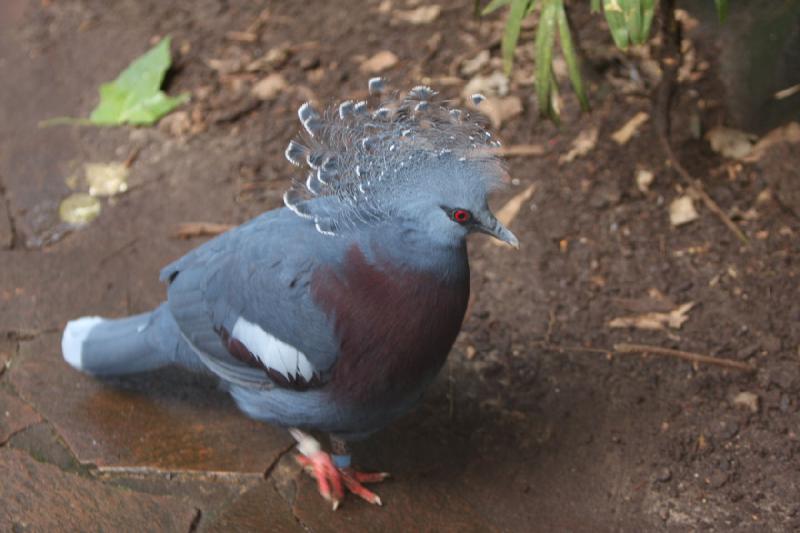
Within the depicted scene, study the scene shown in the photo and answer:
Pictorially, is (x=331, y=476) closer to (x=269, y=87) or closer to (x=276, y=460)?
(x=276, y=460)

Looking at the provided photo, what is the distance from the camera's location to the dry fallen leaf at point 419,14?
175 inches

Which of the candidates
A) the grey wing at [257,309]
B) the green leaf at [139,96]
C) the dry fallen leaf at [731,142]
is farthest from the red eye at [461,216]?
the green leaf at [139,96]

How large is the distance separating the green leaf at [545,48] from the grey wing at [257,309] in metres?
1.10

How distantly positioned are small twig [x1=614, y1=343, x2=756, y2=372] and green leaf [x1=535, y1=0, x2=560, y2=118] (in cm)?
91

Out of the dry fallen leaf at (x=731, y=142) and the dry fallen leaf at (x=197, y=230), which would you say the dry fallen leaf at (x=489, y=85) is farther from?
the dry fallen leaf at (x=197, y=230)

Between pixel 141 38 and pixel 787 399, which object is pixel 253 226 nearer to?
pixel 787 399

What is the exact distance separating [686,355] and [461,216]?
1.22 metres

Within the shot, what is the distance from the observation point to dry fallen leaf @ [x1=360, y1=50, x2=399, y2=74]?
4.25 metres

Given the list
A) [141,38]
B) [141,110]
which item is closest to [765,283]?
[141,110]

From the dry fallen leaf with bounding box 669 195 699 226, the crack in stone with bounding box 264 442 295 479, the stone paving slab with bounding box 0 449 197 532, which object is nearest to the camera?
the stone paving slab with bounding box 0 449 197 532

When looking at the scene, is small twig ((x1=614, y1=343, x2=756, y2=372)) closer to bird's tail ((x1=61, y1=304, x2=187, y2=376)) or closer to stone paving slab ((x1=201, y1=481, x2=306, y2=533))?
stone paving slab ((x1=201, y1=481, x2=306, y2=533))

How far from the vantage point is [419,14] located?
446 cm

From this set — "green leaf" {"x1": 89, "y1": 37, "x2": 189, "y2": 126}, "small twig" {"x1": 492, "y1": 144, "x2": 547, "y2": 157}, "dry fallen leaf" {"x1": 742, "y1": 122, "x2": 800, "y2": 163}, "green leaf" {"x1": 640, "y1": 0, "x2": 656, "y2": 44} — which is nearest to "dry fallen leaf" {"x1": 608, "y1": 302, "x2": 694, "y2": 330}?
"dry fallen leaf" {"x1": 742, "y1": 122, "x2": 800, "y2": 163}

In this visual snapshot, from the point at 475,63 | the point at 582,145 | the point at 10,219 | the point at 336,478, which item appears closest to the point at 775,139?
the point at 582,145
